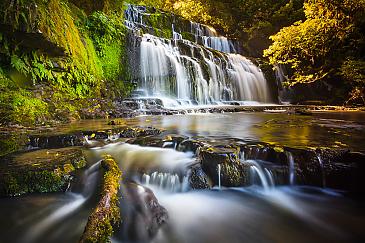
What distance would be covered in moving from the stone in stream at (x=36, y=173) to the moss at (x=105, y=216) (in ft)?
2.36

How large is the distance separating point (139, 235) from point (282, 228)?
57.9 inches

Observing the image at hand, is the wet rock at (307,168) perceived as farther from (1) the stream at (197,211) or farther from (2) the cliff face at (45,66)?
(2) the cliff face at (45,66)

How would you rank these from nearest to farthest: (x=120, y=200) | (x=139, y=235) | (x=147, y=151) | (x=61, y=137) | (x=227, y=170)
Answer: (x=139, y=235) → (x=120, y=200) → (x=227, y=170) → (x=147, y=151) → (x=61, y=137)

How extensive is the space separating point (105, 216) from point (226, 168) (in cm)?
174

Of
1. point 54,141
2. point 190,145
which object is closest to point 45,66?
point 54,141

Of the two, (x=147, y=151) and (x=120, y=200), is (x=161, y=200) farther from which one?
(x=147, y=151)

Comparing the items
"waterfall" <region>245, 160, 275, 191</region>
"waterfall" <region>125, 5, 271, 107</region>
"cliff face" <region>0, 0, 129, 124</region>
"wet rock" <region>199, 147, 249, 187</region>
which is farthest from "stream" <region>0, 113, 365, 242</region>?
"waterfall" <region>125, 5, 271, 107</region>

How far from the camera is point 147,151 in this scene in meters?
4.23

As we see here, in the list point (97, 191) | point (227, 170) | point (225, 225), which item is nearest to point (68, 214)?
point (97, 191)

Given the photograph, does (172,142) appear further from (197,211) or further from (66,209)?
(66,209)

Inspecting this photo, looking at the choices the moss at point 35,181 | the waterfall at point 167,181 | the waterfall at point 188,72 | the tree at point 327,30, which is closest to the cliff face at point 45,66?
the waterfall at point 188,72

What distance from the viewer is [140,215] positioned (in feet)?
7.93

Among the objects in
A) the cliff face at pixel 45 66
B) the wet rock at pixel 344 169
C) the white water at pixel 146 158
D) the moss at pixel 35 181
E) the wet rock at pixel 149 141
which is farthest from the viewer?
the cliff face at pixel 45 66

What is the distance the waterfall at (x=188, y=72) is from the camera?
12484mm
